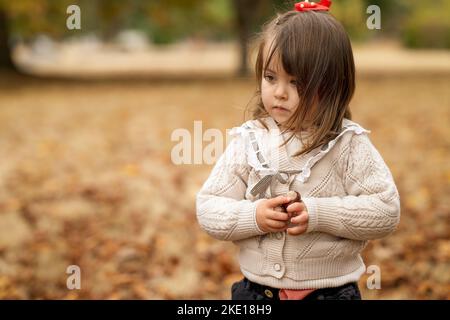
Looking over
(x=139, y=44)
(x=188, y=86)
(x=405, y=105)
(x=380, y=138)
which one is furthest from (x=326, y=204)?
(x=139, y=44)

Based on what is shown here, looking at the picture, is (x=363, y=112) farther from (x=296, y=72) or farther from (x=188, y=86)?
(x=296, y=72)

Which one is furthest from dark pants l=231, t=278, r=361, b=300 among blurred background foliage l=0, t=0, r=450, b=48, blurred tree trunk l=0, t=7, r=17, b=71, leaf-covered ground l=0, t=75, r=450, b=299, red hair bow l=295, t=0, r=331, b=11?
blurred tree trunk l=0, t=7, r=17, b=71

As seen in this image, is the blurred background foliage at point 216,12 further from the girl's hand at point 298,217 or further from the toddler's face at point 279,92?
the girl's hand at point 298,217

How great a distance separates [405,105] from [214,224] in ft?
28.9

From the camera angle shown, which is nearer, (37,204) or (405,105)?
(37,204)

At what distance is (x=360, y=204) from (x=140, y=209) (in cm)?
304

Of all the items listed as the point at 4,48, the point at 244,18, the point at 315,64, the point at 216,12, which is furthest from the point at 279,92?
the point at 216,12

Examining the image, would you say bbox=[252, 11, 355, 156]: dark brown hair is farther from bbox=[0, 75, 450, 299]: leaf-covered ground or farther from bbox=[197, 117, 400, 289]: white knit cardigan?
bbox=[0, 75, 450, 299]: leaf-covered ground

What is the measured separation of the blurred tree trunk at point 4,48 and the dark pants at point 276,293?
17.9m

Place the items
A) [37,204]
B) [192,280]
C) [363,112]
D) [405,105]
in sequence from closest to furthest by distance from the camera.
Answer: [192,280] → [37,204] → [363,112] → [405,105]

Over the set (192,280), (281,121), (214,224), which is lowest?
(192,280)

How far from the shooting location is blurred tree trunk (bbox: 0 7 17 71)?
18.7 m

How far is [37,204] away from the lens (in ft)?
16.0
